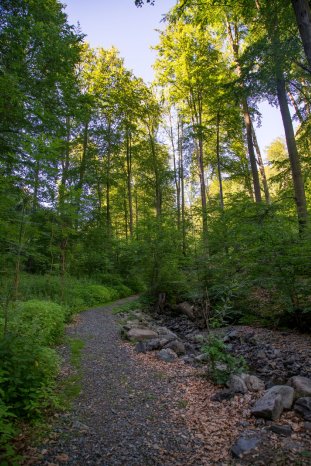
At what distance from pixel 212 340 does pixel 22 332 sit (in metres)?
3.09

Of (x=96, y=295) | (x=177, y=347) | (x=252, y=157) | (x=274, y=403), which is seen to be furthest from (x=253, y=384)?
(x=252, y=157)

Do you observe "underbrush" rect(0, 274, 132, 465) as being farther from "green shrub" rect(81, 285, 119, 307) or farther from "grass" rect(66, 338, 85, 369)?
"green shrub" rect(81, 285, 119, 307)

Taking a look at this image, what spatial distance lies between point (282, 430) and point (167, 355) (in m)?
3.03

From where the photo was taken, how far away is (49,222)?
27.6 feet

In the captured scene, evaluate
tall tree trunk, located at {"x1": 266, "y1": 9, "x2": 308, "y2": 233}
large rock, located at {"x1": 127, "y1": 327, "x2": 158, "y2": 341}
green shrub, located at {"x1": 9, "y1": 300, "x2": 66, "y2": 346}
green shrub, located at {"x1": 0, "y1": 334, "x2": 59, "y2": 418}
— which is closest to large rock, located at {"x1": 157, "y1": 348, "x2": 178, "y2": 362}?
large rock, located at {"x1": 127, "y1": 327, "x2": 158, "y2": 341}

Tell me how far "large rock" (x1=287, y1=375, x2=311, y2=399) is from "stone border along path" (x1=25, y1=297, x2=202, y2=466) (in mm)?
1646

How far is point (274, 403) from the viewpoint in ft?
11.6

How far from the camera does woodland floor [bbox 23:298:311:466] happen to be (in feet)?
9.19

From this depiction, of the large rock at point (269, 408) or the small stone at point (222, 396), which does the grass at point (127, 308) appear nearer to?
the small stone at point (222, 396)

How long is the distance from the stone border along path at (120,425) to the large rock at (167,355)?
0.55 meters

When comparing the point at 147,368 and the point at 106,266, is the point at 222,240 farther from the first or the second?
the point at 106,266

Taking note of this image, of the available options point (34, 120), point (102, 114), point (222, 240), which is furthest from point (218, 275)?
point (102, 114)

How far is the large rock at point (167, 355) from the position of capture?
585 cm

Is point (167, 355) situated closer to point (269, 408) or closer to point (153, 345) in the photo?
point (153, 345)
